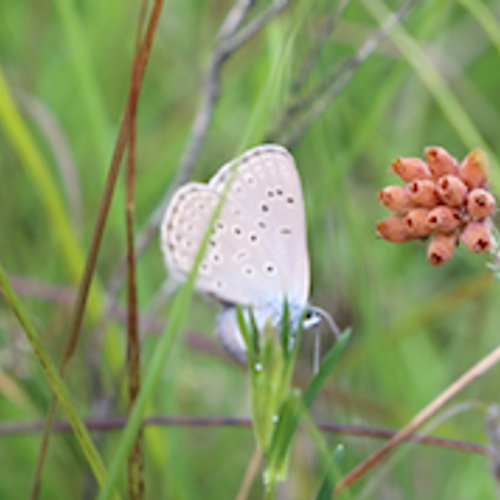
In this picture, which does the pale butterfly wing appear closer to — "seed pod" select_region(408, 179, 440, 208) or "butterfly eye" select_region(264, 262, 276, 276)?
"butterfly eye" select_region(264, 262, 276, 276)

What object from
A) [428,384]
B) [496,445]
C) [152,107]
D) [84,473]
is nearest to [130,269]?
[496,445]

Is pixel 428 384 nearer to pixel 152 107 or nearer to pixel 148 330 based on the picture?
pixel 148 330

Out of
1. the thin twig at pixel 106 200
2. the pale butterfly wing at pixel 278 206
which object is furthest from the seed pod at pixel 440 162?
the thin twig at pixel 106 200

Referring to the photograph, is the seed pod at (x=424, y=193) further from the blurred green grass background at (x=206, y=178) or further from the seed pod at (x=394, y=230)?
the blurred green grass background at (x=206, y=178)

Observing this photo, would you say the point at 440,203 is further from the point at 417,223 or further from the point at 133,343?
the point at 133,343

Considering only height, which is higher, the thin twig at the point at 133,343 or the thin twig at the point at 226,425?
the thin twig at the point at 133,343

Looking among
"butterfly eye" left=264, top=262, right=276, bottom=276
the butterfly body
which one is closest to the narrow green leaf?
the butterfly body

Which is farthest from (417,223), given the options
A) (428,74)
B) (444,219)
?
(428,74)
